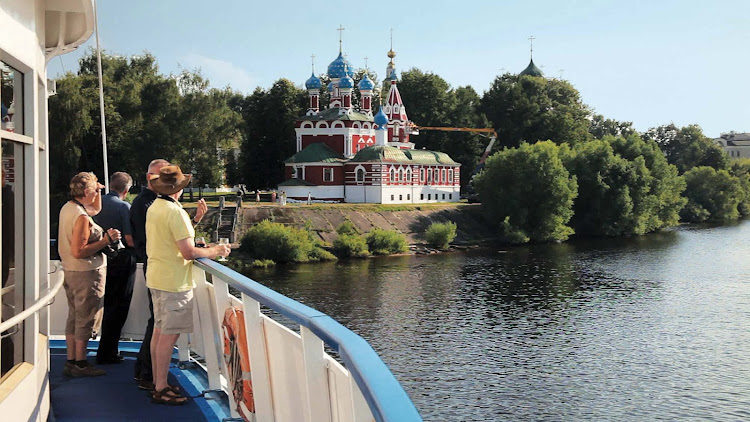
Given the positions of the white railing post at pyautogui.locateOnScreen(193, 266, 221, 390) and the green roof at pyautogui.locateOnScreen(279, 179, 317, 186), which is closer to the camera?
the white railing post at pyautogui.locateOnScreen(193, 266, 221, 390)

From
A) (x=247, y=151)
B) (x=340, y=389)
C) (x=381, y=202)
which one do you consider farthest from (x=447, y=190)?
(x=340, y=389)

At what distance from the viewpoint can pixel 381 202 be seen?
186ft

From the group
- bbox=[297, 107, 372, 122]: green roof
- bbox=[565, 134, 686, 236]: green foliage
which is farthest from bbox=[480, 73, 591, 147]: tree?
bbox=[297, 107, 372, 122]: green roof

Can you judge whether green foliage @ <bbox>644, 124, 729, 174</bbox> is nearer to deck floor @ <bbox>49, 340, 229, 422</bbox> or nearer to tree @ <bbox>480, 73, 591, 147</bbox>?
tree @ <bbox>480, 73, 591, 147</bbox>

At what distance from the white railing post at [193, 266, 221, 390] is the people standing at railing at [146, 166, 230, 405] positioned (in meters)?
0.10

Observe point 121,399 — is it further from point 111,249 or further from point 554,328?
point 554,328

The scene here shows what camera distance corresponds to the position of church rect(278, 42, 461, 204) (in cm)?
5691

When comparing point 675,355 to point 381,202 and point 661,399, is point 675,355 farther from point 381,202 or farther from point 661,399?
point 381,202

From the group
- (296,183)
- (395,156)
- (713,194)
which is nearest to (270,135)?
(296,183)

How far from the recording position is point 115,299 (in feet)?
23.1

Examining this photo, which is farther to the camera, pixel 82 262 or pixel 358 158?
pixel 358 158

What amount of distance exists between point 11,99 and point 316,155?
53.4m

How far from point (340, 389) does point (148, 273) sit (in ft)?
8.98

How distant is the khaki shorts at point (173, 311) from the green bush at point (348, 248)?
38.5m
